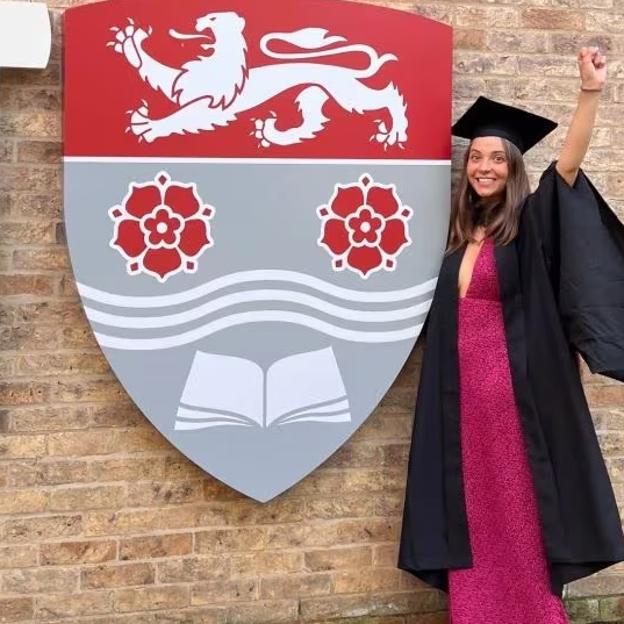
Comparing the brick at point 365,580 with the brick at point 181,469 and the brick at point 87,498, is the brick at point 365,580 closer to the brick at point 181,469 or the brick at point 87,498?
the brick at point 181,469

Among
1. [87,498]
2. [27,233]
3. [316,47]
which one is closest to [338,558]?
[87,498]

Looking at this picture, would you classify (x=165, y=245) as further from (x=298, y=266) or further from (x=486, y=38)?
(x=486, y=38)

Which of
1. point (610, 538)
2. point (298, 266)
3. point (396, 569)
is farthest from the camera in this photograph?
point (396, 569)

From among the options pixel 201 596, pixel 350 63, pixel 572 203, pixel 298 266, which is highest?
pixel 350 63

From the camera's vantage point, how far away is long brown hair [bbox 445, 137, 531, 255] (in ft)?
9.81

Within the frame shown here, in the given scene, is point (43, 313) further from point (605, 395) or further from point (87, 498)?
point (605, 395)

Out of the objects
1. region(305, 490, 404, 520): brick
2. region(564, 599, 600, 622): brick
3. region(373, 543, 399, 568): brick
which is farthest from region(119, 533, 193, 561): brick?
region(564, 599, 600, 622): brick

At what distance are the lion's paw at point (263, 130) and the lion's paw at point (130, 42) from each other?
443 millimetres

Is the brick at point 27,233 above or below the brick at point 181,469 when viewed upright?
above

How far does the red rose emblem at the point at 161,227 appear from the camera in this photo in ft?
9.59

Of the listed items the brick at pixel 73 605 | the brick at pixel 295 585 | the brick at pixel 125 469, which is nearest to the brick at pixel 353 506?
the brick at pixel 295 585

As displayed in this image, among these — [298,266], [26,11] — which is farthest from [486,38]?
[26,11]

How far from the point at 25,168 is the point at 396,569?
198 cm

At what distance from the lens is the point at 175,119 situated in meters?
2.95
